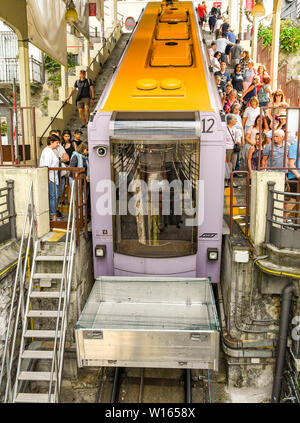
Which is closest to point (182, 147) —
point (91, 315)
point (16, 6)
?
point (91, 315)

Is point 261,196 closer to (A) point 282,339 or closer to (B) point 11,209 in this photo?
(A) point 282,339

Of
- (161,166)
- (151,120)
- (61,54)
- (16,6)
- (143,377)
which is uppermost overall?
(16,6)

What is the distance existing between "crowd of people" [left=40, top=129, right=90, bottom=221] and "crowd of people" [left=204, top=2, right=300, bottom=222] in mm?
3226

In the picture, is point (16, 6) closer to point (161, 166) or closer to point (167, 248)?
point (161, 166)

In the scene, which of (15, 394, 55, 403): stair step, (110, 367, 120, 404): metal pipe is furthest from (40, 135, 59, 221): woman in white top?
(15, 394, 55, 403): stair step

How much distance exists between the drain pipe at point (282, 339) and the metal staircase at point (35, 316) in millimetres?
3492

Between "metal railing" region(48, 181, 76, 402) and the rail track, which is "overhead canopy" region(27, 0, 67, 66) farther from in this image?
the rail track

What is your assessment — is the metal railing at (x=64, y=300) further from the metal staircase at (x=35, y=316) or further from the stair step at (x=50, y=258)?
the stair step at (x=50, y=258)

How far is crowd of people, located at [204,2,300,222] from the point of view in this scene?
7.20 metres

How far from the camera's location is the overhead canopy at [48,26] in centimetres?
1052

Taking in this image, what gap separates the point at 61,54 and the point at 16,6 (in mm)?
2059

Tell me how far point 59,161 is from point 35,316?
3.60m
